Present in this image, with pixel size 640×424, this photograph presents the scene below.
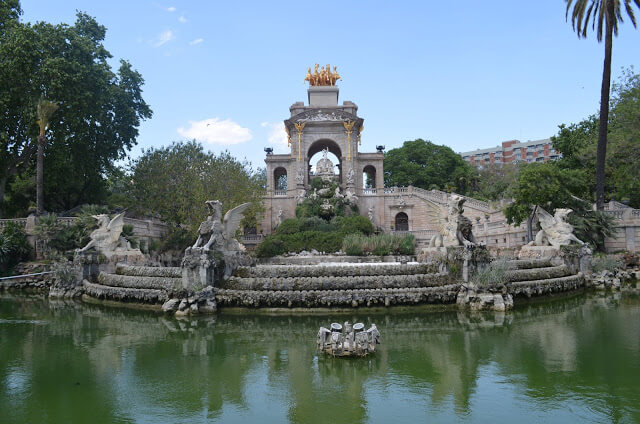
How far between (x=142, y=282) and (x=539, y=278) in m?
13.9

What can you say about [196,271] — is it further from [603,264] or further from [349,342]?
[603,264]

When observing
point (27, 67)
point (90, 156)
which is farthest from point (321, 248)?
point (27, 67)

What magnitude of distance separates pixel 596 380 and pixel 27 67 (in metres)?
30.9

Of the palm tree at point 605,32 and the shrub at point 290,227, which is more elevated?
the palm tree at point 605,32

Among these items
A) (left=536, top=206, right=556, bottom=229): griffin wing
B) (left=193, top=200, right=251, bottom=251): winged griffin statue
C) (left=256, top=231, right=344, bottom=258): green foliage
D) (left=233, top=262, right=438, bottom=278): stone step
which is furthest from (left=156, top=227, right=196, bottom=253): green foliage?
(left=536, top=206, right=556, bottom=229): griffin wing

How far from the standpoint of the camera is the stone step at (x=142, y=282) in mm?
14898

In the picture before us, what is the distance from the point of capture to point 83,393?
290 inches

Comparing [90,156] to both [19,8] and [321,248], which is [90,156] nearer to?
[19,8]

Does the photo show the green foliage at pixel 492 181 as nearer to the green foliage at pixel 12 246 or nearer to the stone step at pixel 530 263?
the stone step at pixel 530 263

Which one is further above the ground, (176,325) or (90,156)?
(90,156)

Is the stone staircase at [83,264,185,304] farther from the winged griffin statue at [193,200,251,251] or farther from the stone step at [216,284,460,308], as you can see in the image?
the stone step at [216,284,460,308]

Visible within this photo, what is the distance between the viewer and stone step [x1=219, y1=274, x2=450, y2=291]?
14344 millimetres

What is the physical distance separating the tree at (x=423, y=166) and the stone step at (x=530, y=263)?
121 feet

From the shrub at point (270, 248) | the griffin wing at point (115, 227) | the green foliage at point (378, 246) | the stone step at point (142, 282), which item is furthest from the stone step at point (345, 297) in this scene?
the shrub at point (270, 248)
